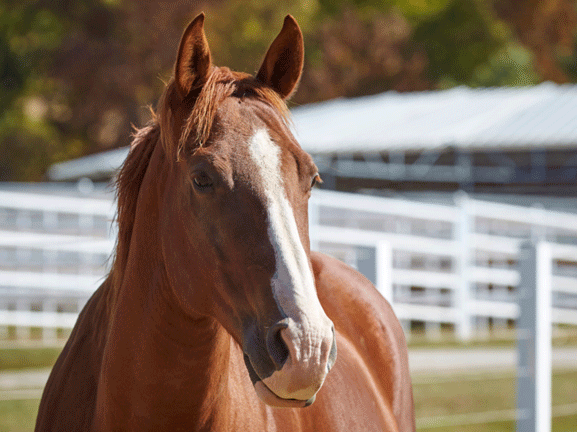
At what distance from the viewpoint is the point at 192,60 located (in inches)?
72.6

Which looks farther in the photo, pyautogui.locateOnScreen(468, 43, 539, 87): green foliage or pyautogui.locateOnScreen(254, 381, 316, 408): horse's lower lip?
pyautogui.locateOnScreen(468, 43, 539, 87): green foliage

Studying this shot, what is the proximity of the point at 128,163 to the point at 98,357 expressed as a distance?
0.55 m

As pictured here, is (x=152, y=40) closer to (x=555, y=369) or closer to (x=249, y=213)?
(x=555, y=369)

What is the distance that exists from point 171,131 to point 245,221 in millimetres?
362

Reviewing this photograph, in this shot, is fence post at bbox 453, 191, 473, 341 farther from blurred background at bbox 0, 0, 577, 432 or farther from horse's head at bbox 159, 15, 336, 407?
horse's head at bbox 159, 15, 336, 407

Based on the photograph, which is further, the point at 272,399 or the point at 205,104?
the point at 205,104

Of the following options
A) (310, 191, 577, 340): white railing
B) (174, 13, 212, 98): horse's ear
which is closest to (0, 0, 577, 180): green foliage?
(310, 191, 577, 340): white railing

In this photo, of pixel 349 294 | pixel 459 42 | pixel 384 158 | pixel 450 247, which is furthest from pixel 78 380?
pixel 459 42

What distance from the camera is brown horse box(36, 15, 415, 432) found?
1.58 meters

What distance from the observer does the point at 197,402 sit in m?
1.86

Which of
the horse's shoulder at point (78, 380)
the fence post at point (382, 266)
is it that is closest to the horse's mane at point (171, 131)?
the horse's shoulder at point (78, 380)

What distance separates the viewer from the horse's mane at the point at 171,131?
1.77 m

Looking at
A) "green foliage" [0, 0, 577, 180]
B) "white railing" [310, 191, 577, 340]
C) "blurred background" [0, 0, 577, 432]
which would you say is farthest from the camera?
"green foliage" [0, 0, 577, 180]

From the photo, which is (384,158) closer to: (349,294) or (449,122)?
(449,122)
